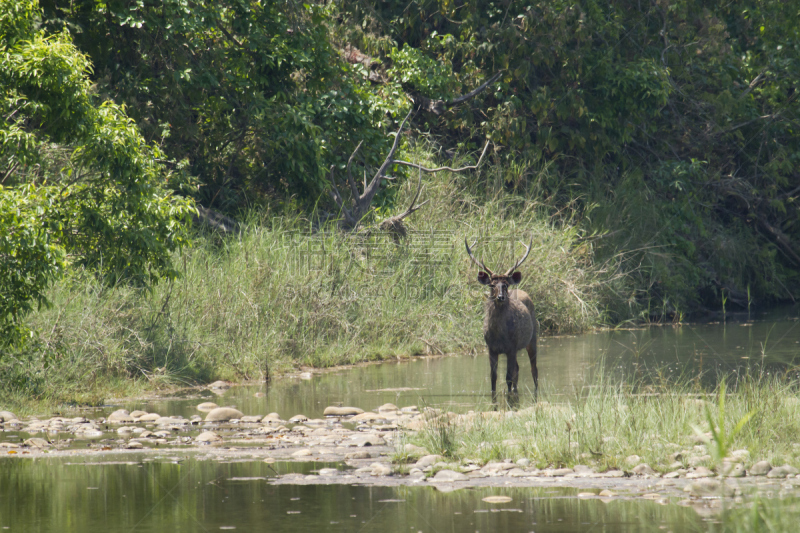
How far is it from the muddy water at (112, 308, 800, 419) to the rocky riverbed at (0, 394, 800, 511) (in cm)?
57

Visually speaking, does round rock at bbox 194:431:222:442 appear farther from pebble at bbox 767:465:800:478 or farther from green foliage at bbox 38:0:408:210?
green foliage at bbox 38:0:408:210

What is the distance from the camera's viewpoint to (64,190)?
11.6 metres

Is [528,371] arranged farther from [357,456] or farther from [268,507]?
[268,507]

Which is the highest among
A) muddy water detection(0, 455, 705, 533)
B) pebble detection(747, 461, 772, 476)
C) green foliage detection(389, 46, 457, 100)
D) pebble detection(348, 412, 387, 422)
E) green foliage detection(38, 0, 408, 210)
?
green foliage detection(389, 46, 457, 100)

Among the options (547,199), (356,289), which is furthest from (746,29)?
(356,289)

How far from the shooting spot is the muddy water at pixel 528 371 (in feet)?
37.5

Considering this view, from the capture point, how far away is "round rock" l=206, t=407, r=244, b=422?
10062 millimetres

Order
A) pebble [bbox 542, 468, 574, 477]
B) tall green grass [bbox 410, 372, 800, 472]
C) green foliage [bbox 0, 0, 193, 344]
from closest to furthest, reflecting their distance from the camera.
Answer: pebble [bbox 542, 468, 574, 477]
tall green grass [bbox 410, 372, 800, 472]
green foliage [bbox 0, 0, 193, 344]

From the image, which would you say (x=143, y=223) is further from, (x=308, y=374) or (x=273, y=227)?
(x=273, y=227)

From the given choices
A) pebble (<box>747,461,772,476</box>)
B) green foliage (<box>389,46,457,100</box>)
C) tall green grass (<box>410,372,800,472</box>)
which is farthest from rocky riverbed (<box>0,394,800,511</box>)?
green foliage (<box>389,46,457,100</box>)

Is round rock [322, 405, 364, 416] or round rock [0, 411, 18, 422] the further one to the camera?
round rock [322, 405, 364, 416]

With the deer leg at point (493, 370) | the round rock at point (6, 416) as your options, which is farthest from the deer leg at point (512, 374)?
the round rock at point (6, 416)

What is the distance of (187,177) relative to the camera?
55.3ft

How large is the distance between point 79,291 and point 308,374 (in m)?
3.51
